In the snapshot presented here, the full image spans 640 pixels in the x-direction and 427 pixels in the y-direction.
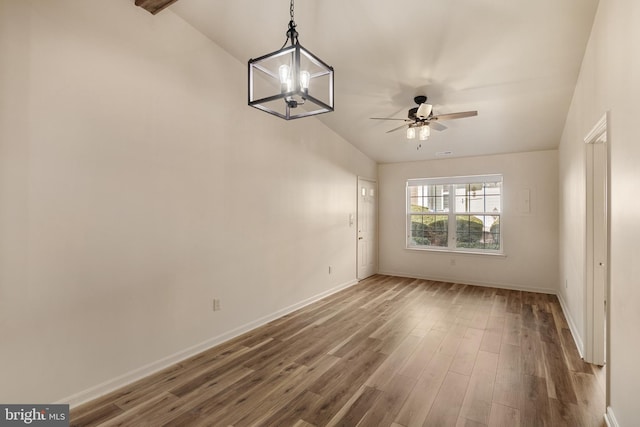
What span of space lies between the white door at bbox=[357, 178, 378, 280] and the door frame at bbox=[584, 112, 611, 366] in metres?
3.76

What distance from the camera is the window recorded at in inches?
233

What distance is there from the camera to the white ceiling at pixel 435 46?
2578 mm

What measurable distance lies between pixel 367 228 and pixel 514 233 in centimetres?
271

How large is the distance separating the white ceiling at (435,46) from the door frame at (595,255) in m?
1.01

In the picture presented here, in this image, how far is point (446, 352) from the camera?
3.13 m

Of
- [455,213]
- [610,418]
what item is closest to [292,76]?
[610,418]

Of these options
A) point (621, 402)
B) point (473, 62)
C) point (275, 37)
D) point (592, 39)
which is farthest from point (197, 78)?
point (621, 402)

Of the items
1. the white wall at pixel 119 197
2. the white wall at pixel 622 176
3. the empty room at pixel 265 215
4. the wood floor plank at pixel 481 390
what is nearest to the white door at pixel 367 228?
the empty room at pixel 265 215

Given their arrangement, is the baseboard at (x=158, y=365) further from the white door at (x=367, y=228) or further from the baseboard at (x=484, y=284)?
the baseboard at (x=484, y=284)

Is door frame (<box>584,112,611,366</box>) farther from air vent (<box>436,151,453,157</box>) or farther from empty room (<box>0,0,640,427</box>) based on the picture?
air vent (<box>436,151,453,157</box>)

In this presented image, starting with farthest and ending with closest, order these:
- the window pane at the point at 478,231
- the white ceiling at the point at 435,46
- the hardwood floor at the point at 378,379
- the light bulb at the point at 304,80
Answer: the window pane at the point at 478,231 < the white ceiling at the point at 435,46 < the hardwood floor at the point at 378,379 < the light bulb at the point at 304,80

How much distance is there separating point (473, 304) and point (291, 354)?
10.2ft

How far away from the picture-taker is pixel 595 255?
281 centimetres

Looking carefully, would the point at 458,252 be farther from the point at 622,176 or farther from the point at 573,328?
the point at 622,176
